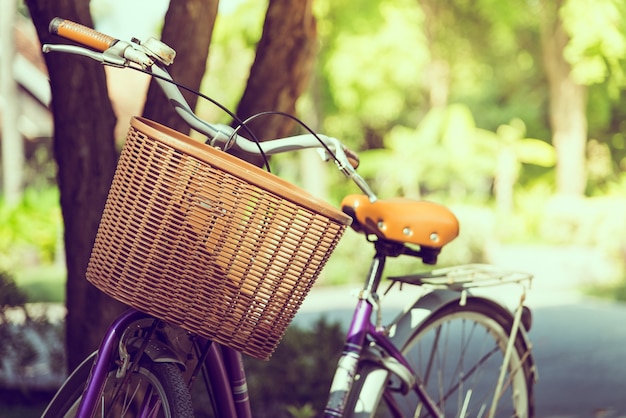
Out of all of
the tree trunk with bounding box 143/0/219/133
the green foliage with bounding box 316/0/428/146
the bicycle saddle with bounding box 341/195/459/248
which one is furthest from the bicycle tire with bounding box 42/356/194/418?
the green foliage with bounding box 316/0/428/146

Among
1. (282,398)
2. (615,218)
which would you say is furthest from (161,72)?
(615,218)

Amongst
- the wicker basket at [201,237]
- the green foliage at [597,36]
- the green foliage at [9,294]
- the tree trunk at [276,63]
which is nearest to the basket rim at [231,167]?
the wicker basket at [201,237]

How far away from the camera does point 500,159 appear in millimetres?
21344

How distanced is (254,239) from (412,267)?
12818 millimetres

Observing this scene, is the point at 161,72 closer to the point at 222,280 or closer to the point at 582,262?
the point at 222,280

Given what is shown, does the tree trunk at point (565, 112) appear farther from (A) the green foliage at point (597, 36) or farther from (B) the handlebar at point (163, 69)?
(B) the handlebar at point (163, 69)

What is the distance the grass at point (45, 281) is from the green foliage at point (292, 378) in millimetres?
7327

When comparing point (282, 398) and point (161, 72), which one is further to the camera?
point (282, 398)

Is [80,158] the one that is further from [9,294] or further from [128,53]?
[9,294]

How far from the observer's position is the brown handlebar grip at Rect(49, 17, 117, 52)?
7.47ft

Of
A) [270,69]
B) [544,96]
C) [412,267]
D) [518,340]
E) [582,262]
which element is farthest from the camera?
[544,96]

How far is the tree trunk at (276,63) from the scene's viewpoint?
15.8ft

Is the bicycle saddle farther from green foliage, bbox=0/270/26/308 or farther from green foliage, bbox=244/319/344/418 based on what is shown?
green foliage, bbox=0/270/26/308

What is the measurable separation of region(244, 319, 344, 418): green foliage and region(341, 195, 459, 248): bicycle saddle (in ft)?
6.85
